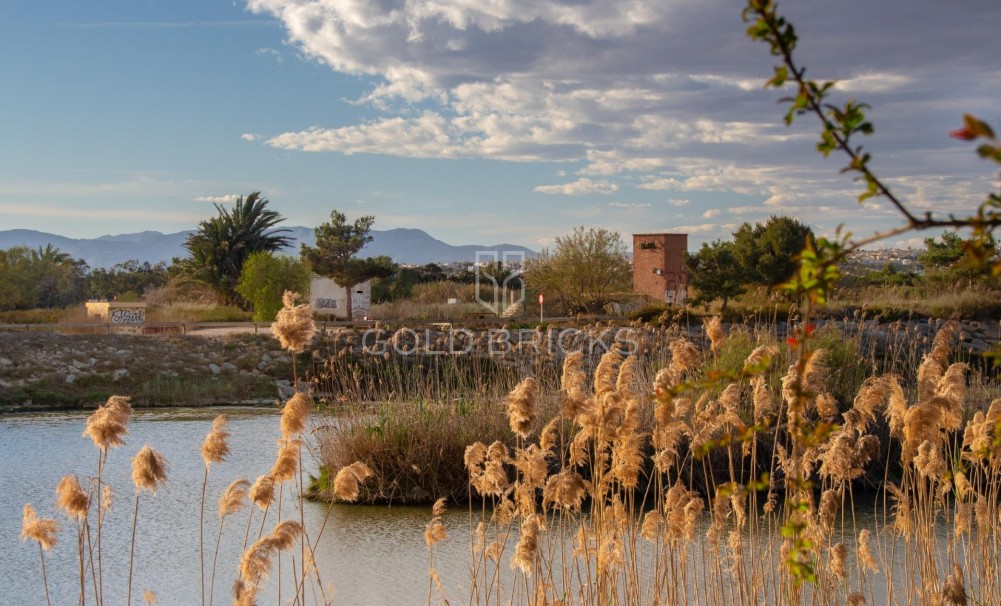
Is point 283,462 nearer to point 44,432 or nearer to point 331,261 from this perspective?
point 44,432

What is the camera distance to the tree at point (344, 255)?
1119 inches

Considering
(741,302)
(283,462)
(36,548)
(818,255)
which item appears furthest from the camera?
(741,302)

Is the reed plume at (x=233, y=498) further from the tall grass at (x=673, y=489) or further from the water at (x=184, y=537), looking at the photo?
the water at (x=184, y=537)

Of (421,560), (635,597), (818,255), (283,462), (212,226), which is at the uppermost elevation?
(212,226)

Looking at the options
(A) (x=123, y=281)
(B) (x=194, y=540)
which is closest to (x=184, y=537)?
(B) (x=194, y=540)

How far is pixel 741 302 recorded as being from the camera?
2439 centimetres

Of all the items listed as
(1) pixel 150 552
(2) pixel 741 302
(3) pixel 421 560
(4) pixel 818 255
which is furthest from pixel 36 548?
(2) pixel 741 302

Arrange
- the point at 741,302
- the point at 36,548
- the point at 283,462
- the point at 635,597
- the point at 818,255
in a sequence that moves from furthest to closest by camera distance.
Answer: the point at 741,302 < the point at 36,548 < the point at 635,597 < the point at 283,462 < the point at 818,255

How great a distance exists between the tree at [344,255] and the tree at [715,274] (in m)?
9.28

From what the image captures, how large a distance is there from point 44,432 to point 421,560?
25.3 feet

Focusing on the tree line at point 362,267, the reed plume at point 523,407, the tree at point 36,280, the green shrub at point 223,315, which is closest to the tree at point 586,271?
the tree line at point 362,267

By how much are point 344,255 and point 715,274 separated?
35.1 ft

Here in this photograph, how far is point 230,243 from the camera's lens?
34.9m

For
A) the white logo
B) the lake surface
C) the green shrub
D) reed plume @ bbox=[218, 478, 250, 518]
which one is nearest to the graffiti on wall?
the green shrub
